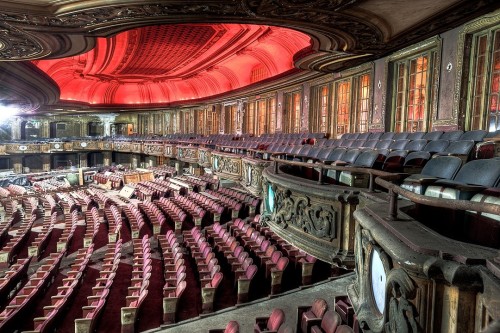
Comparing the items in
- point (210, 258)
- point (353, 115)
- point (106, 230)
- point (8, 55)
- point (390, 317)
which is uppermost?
point (8, 55)

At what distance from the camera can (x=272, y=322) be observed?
91.1 inches

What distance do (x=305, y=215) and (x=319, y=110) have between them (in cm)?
549

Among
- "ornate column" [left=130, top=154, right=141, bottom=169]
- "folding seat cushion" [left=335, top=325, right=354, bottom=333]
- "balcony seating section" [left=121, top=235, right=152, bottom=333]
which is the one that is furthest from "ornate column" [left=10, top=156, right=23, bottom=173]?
"folding seat cushion" [left=335, top=325, right=354, bottom=333]

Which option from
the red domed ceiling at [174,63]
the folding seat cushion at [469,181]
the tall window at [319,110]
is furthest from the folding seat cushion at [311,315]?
the tall window at [319,110]

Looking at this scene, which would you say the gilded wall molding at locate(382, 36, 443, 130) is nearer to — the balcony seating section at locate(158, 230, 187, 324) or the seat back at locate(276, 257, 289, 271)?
the seat back at locate(276, 257, 289, 271)

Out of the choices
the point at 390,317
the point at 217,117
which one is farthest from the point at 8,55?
the point at 217,117

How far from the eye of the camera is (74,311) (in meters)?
3.44

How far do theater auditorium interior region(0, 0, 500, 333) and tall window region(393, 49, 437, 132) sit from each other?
24mm

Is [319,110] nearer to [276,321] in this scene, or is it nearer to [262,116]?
[262,116]

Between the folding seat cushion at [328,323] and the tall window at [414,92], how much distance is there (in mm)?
3440

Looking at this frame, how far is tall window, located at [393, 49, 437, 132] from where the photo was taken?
4512 mm

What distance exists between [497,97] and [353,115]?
2.84 meters

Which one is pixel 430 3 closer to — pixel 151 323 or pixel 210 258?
pixel 210 258

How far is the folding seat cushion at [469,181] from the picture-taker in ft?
4.02
